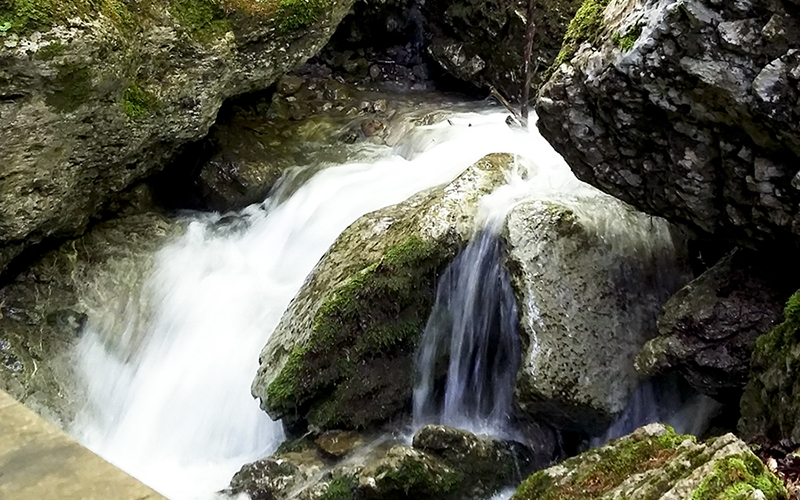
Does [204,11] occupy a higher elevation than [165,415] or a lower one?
higher

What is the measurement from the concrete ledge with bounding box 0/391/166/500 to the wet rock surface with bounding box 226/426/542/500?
3.05 m

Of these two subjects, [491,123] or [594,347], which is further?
[491,123]

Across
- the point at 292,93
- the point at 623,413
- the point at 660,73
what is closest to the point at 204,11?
the point at 292,93

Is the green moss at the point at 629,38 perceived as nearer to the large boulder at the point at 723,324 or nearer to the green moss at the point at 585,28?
the green moss at the point at 585,28

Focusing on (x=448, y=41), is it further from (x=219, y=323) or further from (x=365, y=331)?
(x=365, y=331)

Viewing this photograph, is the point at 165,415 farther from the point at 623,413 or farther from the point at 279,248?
the point at 623,413

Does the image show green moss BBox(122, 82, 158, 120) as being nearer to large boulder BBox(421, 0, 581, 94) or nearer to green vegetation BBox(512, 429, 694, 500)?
large boulder BBox(421, 0, 581, 94)

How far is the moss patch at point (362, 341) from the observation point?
17.1ft

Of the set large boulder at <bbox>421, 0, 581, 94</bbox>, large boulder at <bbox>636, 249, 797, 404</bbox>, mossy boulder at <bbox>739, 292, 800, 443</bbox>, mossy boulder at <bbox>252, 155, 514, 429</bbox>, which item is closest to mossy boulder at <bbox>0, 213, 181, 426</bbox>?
mossy boulder at <bbox>252, 155, 514, 429</bbox>

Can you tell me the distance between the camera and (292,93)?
9617 millimetres

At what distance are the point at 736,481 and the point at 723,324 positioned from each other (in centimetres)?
229

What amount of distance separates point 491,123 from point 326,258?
3334mm

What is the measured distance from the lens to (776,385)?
3.40 metres

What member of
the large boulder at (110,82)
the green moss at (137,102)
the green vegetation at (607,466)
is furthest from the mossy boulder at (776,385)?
the green moss at (137,102)
